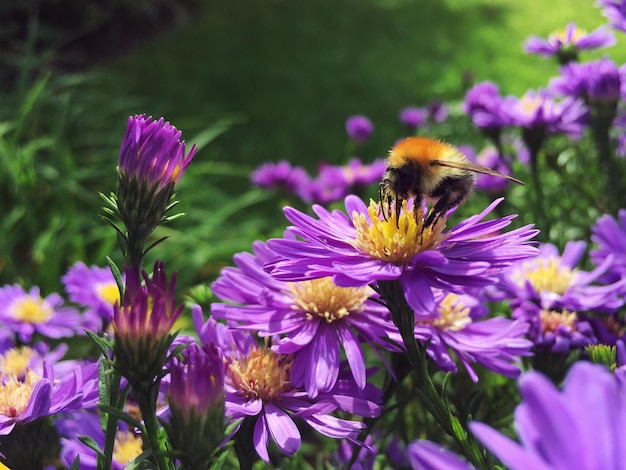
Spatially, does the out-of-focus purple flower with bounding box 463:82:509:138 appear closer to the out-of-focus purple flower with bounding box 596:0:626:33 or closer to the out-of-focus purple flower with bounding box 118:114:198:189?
the out-of-focus purple flower with bounding box 596:0:626:33

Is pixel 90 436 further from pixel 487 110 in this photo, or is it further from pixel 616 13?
pixel 487 110

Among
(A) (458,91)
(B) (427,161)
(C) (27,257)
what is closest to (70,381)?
(B) (427,161)


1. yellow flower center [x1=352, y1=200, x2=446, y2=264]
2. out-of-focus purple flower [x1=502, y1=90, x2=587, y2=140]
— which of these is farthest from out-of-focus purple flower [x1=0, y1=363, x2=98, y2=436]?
out-of-focus purple flower [x1=502, y1=90, x2=587, y2=140]

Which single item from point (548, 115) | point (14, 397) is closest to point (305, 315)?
point (14, 397)

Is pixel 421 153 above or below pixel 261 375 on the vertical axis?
above

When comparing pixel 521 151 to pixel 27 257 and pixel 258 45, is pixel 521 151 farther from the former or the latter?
pixel 258 45

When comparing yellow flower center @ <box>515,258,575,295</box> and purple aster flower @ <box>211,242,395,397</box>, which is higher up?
yellow flower center @ <box>515,258,575,295</box>
